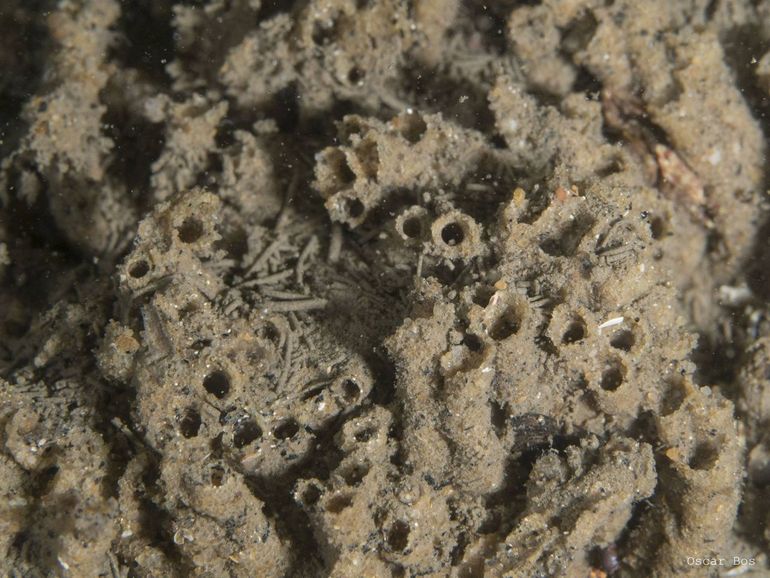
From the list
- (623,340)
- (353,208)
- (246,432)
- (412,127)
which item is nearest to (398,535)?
(246,432)

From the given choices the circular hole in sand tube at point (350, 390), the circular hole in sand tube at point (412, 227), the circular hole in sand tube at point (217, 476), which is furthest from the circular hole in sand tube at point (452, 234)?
the circular hole in sand tube at point (217, 476)

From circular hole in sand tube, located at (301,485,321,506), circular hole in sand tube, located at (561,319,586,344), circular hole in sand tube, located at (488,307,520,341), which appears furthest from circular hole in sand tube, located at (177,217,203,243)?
circular hole in sand tube, located at (561,319,586,344)

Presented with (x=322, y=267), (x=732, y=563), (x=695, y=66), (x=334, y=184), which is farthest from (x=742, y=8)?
(x=732, y=563)

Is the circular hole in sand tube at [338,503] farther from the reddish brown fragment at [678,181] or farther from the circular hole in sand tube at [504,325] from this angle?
the reddish brown fragment at [678,181]

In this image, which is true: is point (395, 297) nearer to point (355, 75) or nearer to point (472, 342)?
point (472, 342)

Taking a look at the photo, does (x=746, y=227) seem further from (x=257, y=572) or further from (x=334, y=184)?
(x=257, y=572)

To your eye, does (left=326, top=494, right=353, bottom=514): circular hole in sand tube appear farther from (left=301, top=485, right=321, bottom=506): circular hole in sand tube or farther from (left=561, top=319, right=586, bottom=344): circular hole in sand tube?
(left=561, top=319, right=586, bottom=344): circular hole in sand tube

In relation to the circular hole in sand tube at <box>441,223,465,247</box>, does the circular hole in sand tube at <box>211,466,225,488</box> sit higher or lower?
lower
